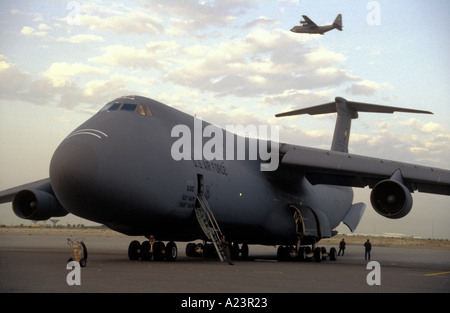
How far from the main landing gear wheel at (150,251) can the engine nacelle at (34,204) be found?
13.0 ft

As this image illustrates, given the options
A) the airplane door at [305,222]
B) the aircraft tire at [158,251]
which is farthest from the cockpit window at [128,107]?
the airplane door at [305,222]

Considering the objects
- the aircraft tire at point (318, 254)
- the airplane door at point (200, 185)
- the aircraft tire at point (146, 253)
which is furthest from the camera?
the aircraft tire at point (318, 254)

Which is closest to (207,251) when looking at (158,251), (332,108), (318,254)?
(318,254)

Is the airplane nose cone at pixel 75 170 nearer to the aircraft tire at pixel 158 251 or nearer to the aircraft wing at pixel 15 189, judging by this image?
the aircraft tire at pixel 158 251

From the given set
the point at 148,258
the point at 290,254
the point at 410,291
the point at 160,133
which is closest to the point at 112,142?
the point at 160,133

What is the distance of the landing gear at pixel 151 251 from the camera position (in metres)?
16.0

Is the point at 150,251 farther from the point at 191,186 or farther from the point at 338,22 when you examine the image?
the point at 338,22

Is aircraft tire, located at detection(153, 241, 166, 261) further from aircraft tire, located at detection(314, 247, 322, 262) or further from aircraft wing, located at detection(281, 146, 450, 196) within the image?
aircraft tire, located at detection(314, 247, 322, 262)

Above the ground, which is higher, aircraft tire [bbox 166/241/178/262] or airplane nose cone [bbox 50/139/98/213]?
airplane nose cone [bbox 50/139/98/213]

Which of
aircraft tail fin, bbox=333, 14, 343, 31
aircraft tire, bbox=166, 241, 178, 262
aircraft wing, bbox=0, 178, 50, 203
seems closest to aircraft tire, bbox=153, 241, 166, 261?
aircraft tire, bbox=166, 241, 178, 262

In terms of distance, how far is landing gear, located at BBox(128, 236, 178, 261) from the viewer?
52.5 ft
